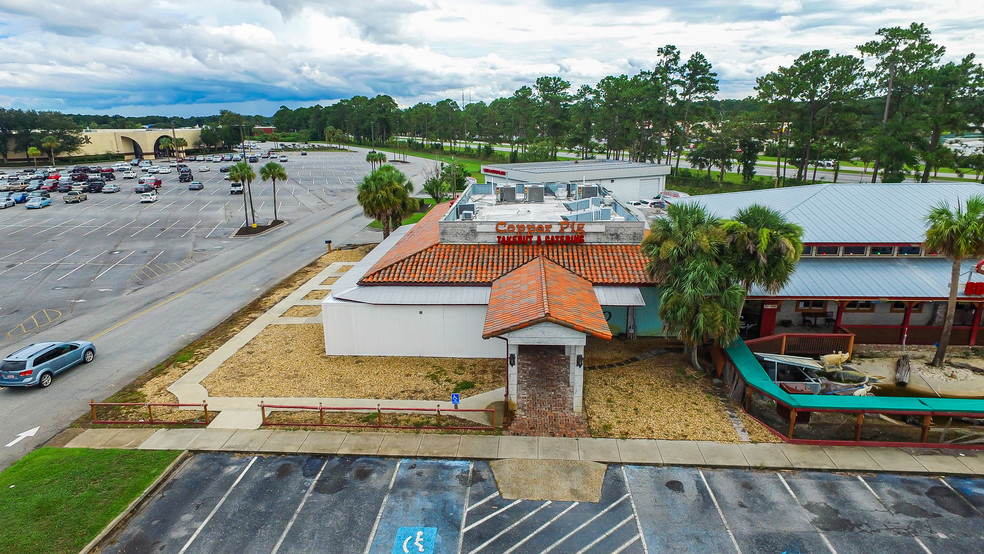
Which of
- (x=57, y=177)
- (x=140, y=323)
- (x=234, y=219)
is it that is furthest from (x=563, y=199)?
(x=57, y=177)

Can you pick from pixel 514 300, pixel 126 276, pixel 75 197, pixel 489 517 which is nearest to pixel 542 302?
pixel 514 300

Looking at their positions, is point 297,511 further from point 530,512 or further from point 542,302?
point 542,302

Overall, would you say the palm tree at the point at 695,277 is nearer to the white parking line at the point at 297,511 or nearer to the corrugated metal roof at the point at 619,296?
the corrugated metal roof at the point at 619,296

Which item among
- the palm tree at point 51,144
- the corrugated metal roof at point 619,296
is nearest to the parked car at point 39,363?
the corrugated metal roof at point 619,296

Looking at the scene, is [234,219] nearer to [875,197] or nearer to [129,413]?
[129,413]

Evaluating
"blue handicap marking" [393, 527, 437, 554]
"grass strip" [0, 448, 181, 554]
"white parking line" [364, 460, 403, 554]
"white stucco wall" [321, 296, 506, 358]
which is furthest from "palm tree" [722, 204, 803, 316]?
"grass strip" [0, 448, 181, 554]

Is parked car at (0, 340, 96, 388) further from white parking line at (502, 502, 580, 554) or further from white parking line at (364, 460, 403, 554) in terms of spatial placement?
white parking line at (502, 502, 580, 554)
